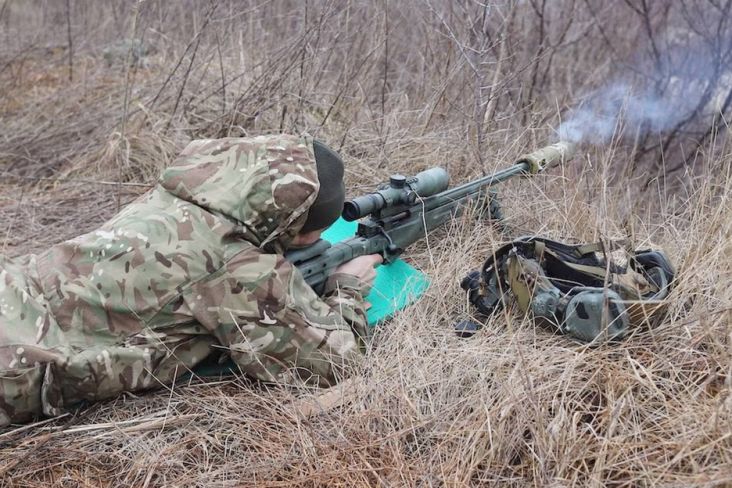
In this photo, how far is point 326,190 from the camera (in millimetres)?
2830

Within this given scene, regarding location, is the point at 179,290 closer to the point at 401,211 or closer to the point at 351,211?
the point at 351,211

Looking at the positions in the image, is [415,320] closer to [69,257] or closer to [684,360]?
[684,360]

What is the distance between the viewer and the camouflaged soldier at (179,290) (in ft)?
8.38

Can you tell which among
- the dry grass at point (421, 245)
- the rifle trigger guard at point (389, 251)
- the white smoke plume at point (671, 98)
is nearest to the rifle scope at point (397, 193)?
the rifle trigger guard at point (389, 251)

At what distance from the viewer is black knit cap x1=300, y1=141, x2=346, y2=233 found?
2822mm

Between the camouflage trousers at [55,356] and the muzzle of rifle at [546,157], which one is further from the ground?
the muzzle of rifle at [546,157]

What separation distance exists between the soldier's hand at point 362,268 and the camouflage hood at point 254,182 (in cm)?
50

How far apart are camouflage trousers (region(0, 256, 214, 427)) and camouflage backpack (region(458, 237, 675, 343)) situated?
1298 millimetres

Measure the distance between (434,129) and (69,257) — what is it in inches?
120

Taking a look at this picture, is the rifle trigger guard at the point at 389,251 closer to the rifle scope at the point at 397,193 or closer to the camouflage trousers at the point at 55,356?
the rifle scope at the point at 397,193

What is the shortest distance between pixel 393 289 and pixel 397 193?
0.50 m

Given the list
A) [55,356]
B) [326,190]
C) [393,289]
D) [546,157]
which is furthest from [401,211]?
[55,356]

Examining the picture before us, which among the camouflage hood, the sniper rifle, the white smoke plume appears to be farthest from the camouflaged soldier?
the white smoke plume

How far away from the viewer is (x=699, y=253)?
3.01 m
